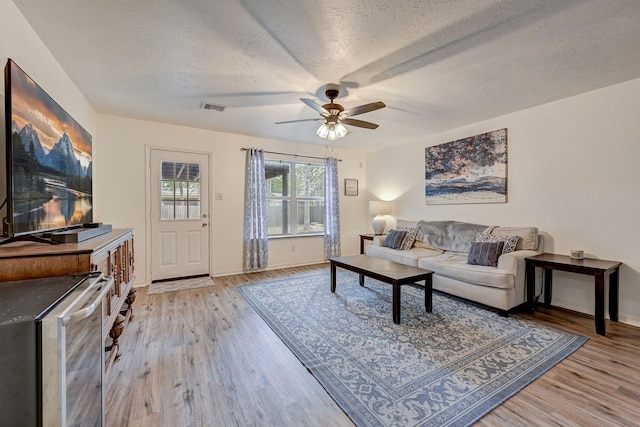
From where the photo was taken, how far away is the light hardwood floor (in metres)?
1.49

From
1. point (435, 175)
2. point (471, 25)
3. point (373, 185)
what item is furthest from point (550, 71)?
point (373, 185)

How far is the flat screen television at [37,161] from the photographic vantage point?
128cm

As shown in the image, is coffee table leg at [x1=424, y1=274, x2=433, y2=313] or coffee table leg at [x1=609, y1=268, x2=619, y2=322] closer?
coffee table leg at [x1=609, y1=268, x2=619, y2=322]

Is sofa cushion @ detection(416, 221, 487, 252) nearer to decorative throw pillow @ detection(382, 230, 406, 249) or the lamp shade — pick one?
decorative throw pillow @ detection(382, 230, 406, 249)

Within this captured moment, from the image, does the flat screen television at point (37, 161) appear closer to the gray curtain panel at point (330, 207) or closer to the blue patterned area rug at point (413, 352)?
the blue patterned area rug at point (413, 352)

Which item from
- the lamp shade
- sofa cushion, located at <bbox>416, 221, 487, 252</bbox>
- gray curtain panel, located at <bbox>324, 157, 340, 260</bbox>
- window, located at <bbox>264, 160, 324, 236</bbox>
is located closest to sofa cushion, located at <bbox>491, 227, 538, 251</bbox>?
sofa cushion, located at <bbox>416, 221, 487, 252</bbox>

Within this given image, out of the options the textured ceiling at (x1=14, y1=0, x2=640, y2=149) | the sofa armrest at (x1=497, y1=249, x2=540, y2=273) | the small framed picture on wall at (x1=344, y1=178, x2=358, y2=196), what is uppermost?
the textured ceiling at (x1=14, y1=0, x2=640, y2=149)

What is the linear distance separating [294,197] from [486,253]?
3260 millimetres

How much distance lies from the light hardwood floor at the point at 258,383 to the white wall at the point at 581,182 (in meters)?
0.49

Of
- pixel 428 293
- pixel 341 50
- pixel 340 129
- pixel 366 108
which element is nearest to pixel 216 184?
pixel 340 129

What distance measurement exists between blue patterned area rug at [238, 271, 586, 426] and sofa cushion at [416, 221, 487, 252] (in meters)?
0.89

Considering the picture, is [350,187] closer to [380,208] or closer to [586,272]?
[380,208]

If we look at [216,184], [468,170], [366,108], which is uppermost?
[366,108]

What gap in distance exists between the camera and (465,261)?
3.38 metres
